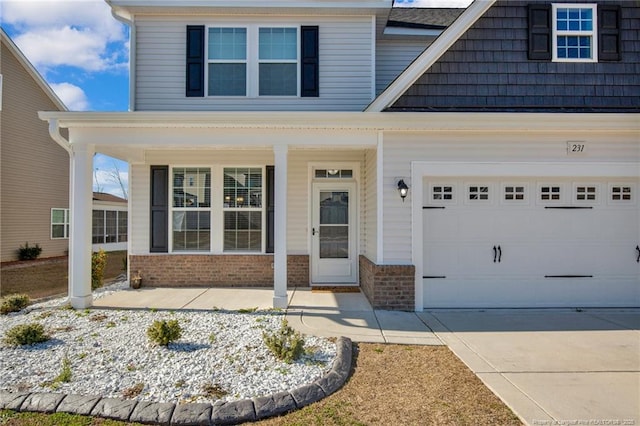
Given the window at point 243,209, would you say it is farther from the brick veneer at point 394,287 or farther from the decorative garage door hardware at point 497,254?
the decorative garage door hardware at point 497,254

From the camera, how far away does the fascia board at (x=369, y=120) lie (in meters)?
5.99

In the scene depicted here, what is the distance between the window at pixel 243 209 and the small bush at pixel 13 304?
3508 mm

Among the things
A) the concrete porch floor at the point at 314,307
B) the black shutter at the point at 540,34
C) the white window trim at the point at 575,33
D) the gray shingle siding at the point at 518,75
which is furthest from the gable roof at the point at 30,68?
the white window trim at the point at 575,33

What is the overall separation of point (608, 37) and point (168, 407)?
8666mm

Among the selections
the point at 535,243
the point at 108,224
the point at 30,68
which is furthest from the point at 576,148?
the point at 108,224

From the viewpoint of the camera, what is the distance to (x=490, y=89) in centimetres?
664

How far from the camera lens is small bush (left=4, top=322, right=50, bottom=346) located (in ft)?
14.5

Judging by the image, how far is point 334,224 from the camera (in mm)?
8148

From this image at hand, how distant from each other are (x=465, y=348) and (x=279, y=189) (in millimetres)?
3553

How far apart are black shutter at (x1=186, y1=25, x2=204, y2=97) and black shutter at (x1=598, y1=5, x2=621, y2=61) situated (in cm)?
762

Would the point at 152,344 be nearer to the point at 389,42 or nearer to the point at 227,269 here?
the point at 227,269

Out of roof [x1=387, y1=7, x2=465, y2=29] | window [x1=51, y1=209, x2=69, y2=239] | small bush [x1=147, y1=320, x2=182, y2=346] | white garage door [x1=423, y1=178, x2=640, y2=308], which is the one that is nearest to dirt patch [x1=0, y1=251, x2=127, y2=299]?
window [x1=51, y1=209, x2=69, y2=239]

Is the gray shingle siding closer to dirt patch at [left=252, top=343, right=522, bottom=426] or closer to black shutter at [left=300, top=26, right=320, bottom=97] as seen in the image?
black shutter at [left=300, top=26, right=320, bottom=97]

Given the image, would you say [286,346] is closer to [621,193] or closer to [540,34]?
[621,193]
